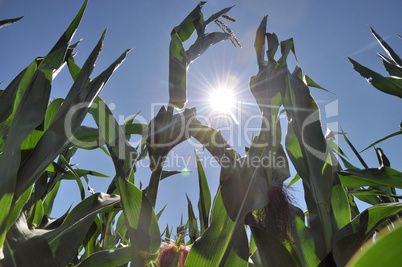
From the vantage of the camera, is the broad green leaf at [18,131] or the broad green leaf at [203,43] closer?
the broad green leaf at [18,131]

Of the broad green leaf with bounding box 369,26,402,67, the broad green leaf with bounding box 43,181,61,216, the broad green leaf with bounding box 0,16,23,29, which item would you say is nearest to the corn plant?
the broad green leaf with bounding box 0,16,23,29

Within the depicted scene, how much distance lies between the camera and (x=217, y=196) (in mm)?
524

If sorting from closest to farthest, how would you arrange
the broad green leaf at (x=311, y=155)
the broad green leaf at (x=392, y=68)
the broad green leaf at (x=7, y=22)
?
the broad green leaf at (x=311, y=155) → the broad green leaf at (x=7, y=22) → the broad green leaf at (x=392, y=68)

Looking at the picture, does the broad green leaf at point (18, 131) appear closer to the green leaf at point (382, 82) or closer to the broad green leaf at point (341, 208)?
the broad green leaf at point (341, 208)

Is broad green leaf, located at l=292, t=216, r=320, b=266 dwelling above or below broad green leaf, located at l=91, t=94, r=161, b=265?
below

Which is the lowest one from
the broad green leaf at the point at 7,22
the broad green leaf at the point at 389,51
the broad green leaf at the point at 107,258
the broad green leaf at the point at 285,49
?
the broad green leaf at the point at 107,258

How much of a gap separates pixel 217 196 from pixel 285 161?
205 mm

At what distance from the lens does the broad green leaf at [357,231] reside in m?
0.45

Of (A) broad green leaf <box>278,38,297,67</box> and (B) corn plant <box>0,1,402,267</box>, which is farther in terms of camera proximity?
(A) broad green leaf <box>278,38,297,67</box>

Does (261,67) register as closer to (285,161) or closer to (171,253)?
(285,161)

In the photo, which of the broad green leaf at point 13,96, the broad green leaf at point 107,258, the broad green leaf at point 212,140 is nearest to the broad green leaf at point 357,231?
the broad green leaf at point 212,140

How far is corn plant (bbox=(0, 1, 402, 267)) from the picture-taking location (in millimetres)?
463

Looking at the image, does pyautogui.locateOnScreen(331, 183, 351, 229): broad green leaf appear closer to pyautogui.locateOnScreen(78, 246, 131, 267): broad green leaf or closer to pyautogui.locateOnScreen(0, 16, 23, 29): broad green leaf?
pyautogui.locateOnScreen(78, 246, 131, 267): broad green leaf

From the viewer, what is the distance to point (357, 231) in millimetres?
458
